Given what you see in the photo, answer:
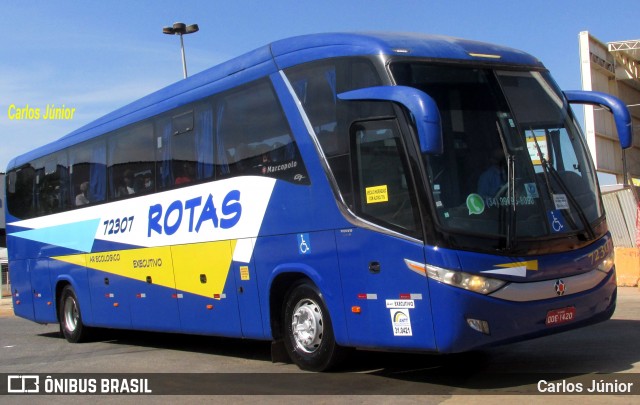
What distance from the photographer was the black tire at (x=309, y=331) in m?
9.12

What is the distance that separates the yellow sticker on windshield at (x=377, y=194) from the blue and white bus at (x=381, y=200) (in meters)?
0.02

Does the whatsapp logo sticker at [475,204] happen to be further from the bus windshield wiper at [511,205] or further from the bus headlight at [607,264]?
the bus headlight at [607,264]

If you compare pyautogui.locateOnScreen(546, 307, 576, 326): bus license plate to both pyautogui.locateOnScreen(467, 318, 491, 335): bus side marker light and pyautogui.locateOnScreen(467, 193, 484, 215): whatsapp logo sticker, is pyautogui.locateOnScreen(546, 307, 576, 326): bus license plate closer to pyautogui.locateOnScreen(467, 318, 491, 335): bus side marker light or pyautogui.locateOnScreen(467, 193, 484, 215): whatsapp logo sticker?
pyautogui.locateOnScreen(467, 318, 491, 335): bus side marker light

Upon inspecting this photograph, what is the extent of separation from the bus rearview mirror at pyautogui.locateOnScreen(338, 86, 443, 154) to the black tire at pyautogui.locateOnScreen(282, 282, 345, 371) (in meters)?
2.57

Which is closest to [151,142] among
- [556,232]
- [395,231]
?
[395,231]

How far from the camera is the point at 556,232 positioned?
8086mm

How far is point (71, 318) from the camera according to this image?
52.2 feet

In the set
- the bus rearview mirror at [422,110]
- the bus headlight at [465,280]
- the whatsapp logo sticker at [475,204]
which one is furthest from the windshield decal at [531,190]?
the bus rearview mirror at [422,110]

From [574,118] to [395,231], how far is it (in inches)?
106

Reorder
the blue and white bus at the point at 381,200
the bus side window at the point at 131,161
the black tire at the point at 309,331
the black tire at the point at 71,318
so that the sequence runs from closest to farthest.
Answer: the blue and white bus at the point at 381,200 → the black tire at the point at 309,331 → the bus side window at the point at 131,161 → the black tire at the point at 71,318

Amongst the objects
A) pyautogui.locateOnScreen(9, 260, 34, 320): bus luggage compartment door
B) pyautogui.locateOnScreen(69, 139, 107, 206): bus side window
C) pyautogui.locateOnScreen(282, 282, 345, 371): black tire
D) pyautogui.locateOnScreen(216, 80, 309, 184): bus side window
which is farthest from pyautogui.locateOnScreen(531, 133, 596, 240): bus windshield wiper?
pyautogui.locateOnScreen(9, 260, 34, 320): bus luggage compartment door

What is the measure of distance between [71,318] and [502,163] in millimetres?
10528

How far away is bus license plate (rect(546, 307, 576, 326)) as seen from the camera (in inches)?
315

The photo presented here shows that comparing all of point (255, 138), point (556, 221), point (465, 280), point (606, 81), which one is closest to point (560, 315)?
point (556, 221)
